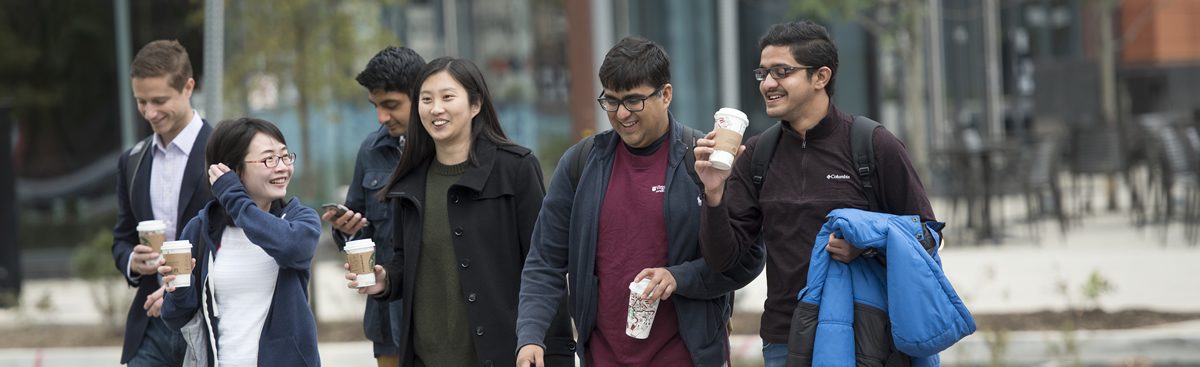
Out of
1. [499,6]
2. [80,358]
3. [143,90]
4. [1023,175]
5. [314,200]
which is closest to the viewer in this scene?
[143,90]

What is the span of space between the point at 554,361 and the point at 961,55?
18.6 m

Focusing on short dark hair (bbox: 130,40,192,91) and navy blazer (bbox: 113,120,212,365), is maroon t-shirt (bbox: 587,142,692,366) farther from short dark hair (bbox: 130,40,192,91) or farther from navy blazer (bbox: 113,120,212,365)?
short dark hair (bbox: 130,40,192,91)

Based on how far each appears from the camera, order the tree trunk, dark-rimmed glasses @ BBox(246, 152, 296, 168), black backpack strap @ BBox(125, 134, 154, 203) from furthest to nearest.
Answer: the tree trunk, black backpack strap @ BBox(125, 134, 154, 203), dark-rimmed glasses @ BBox(246, 152, 296, 168)

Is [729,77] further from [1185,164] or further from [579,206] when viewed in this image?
[579,206]

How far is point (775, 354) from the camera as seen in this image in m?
4.55

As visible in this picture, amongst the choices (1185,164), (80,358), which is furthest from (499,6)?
(80,358)

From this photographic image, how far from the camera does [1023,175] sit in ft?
48.5

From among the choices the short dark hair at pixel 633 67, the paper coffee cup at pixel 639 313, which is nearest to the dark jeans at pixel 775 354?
the paper coffee cup at pixel 639 313

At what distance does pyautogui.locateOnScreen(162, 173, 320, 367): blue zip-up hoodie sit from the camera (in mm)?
4559

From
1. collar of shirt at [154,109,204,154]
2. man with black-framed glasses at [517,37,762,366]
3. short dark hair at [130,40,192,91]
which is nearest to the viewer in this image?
man with black-framed glasses at [517,37,762,366]

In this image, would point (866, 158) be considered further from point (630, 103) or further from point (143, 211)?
point (143, 211)

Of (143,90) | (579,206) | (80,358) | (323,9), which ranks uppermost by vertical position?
(323,9)

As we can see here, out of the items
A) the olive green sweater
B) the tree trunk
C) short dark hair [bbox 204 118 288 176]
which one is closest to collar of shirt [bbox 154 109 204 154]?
short dark hair [bbox 204 118 288 176]

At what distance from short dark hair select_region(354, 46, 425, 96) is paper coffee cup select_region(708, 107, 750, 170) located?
159 centimetres
